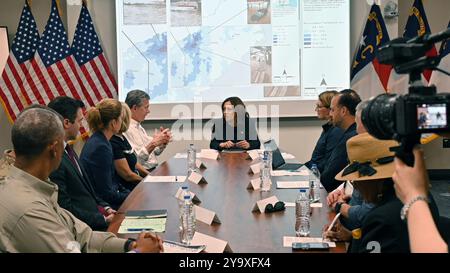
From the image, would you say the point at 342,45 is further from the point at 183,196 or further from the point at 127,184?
the point at 183,196

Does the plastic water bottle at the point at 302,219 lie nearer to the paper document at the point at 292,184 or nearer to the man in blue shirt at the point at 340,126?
the paper document at the point at 292,184

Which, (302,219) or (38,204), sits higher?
(38,204)

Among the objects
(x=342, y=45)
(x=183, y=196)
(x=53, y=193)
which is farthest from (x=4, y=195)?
(x=342, y=45)

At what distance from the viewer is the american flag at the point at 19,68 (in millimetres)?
5988

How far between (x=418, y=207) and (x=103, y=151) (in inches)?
102

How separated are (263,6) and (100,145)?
11.1ft

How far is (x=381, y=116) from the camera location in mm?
1303

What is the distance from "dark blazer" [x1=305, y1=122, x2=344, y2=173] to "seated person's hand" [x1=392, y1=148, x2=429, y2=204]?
2.95 meters

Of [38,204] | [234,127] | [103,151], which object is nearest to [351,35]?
[234,127]

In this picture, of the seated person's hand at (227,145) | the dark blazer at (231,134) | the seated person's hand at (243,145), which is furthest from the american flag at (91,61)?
the seated person's hand at (243,145)

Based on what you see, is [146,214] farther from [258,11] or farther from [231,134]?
[258,11]

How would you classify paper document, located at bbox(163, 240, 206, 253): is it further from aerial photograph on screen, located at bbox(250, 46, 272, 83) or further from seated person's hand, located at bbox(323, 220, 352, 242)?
aerial photograph on screen, located at bbox(250, 46, 272, 83)

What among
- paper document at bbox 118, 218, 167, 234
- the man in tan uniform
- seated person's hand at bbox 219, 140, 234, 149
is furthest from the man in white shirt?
the man in tan uniform

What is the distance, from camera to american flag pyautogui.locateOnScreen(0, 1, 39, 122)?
599 centimetres
